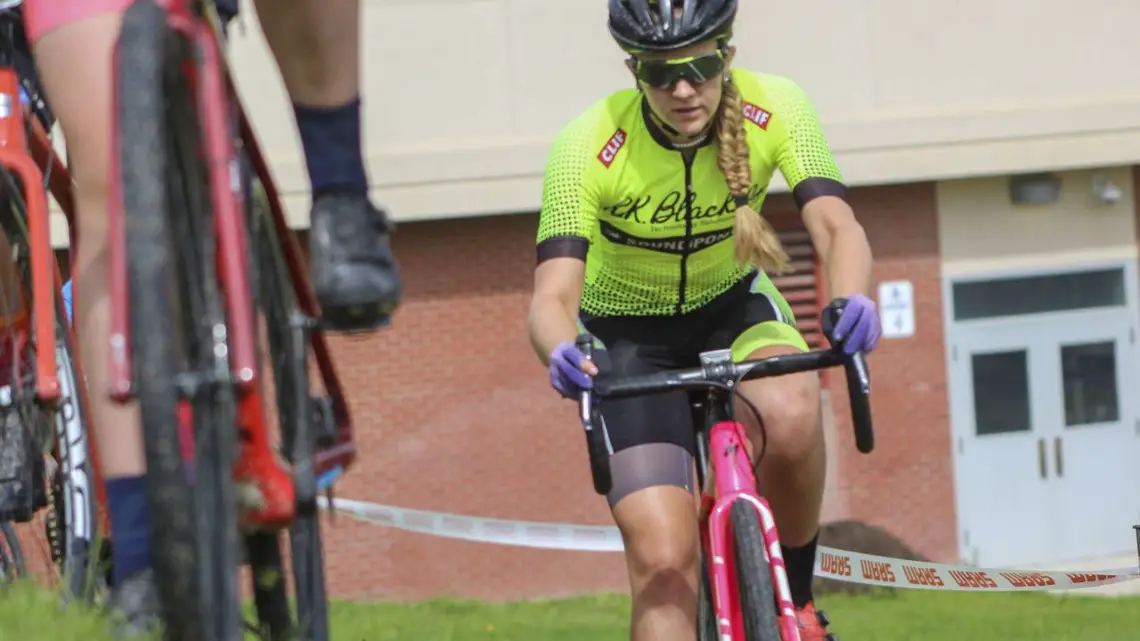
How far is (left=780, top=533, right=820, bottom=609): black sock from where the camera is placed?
16.2 ft

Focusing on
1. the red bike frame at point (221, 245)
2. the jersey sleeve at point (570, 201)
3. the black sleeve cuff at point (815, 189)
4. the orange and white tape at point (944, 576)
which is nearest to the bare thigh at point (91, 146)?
the red bike frame at point (221, 245)

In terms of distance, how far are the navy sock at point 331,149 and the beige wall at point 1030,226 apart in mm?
15861

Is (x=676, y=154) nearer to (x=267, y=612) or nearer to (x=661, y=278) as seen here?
(x=661, y=278)

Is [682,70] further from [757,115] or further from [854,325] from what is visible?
[854,325]

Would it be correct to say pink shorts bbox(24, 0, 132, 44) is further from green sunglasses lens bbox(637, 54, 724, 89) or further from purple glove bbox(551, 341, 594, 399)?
green sunglasses lens bbox(637, 54, 724, 89)

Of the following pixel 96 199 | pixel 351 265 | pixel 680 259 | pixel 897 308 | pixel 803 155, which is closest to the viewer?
pixel 96 199

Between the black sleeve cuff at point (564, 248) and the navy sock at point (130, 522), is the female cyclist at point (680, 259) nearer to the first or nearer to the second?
the black sleeve cuff at point (564, 248)

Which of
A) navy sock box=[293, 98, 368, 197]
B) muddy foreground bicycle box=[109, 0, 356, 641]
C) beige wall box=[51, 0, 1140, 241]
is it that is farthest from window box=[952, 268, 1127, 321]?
muddy foreground bicycle box=[109, 0, 356, 641]

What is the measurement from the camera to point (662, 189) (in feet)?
16.8

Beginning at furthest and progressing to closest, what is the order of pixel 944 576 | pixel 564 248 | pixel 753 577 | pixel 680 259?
pixel 944 576
pixel 680 259
pixel 564 248
pixel 753 577

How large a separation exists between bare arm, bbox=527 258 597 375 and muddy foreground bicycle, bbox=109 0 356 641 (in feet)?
5.05

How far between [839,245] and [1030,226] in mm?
14708

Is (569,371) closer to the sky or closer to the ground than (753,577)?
closer to the sky

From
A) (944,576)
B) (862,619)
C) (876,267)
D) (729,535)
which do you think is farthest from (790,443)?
(876,267)
